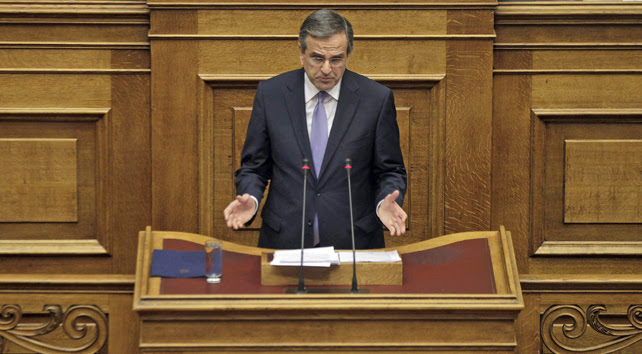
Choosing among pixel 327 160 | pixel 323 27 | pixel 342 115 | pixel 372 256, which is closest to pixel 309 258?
pixel 372 256

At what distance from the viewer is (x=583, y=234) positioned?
358cm

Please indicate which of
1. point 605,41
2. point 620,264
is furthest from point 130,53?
point 620,264

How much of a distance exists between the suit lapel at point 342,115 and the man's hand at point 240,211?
0.30 meters

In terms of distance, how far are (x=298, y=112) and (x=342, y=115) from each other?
144 millimetres

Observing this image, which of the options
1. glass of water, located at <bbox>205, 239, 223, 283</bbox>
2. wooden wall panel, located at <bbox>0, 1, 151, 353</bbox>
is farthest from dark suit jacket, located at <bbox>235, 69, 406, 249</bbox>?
wooden wall panel, located at <bbox>0, 1, 151, 353</bbox>

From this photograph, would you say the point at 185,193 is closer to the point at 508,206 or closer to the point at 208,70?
the point at 208,70

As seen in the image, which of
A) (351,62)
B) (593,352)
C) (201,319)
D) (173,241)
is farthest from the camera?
(351,62)

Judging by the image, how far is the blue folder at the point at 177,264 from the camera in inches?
86.9

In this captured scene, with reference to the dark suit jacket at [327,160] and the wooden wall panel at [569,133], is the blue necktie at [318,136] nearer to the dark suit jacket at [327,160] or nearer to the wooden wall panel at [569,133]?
the dark suit jacket at [327,160]

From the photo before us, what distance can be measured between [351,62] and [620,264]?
1.44m

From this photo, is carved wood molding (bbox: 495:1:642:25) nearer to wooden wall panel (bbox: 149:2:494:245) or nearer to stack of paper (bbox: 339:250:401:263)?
wooden wall panel (bbox: 149:2:494:245)

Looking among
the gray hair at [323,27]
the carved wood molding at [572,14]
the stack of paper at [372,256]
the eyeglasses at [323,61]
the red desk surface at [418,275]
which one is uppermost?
the carved wood molding at [572,14]

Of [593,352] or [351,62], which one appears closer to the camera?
[593,352]

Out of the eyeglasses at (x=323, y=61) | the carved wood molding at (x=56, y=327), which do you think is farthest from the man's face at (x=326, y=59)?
the carved wood molding at (x=56, y=327)
